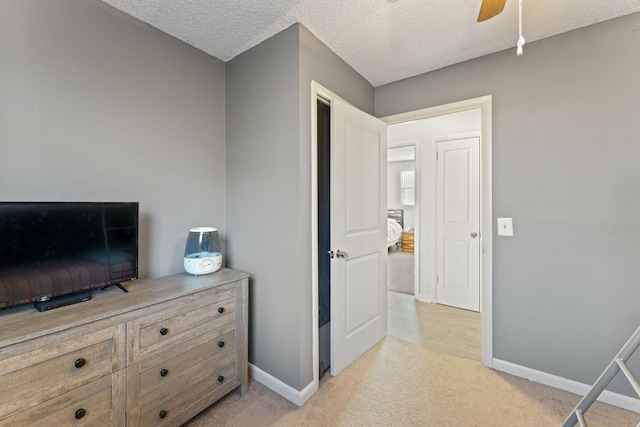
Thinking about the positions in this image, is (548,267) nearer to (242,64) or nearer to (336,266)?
(336,266)

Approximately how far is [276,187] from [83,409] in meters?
1.42

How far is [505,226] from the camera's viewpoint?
205 centimetres

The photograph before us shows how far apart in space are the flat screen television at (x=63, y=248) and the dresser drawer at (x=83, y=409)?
439 millimetres

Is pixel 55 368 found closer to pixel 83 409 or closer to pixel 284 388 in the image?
pixel 83 409

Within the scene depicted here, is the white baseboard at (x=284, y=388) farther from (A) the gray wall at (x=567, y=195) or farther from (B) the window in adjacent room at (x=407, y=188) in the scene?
(B) the window in adjacent room at (x=407, y=188)

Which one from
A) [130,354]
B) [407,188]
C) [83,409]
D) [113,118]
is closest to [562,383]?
[130,354]

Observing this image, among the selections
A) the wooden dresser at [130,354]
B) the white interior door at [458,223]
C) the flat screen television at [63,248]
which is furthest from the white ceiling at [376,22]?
the wooden dresser at [130,354]

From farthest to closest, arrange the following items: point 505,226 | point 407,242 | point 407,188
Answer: point 407,188 → point 407,242 → point 505,226

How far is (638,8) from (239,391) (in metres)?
3.44

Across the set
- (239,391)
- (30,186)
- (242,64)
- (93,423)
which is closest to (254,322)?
(239,391)

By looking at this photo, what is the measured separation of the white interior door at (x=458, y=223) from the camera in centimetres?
325

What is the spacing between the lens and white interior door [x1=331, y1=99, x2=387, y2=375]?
6.61 feet

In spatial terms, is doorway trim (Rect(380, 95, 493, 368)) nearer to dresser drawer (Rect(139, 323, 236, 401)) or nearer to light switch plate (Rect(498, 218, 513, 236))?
light switch plate (Rect(498, 218, 513, 236))

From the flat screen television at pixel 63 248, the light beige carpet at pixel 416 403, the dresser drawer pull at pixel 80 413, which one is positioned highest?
the flat screen television at pixel 63 248
